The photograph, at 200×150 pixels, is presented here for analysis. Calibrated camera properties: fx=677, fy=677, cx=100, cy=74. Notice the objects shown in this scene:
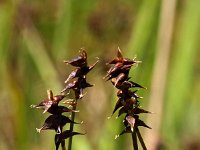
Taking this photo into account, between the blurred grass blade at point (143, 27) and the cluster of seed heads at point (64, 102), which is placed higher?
the blurred grass blade at point (143, 27)

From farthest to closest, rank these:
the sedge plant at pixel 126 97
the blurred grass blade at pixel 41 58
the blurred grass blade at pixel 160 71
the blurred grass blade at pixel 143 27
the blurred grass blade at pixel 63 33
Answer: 1. the blurred grass blade at pixel 63 33
2. the blurred grass blade at pixel 41 58
3. the blurred grass blade at pixel 143 27
4. the blurred grass blade at pixel 160 71
5. the sedge plant at pixel 126 97

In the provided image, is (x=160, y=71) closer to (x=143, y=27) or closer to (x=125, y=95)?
(x=143, y=27)

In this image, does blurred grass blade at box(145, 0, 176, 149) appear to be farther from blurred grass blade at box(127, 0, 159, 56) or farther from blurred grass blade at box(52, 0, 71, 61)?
blurred grass blade at box(52, 0, 71, 61)

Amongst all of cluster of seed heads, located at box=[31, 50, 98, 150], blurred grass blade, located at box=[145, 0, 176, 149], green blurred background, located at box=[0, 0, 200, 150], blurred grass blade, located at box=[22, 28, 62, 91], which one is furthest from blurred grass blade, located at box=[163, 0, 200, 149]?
cluster of seed heads, located at box=[31, 50, 98, 150]

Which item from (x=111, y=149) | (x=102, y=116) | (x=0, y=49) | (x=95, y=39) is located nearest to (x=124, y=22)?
(x=95, y=39)

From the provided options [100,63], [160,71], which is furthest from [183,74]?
[100,63]

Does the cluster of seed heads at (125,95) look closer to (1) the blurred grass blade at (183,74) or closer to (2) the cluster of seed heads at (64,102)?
(2) the cluster of seed heads at (64,102)

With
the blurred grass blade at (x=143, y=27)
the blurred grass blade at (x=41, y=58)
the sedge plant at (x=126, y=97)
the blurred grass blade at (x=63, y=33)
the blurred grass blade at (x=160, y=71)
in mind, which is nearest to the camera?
the sedge plant at (x=126, y=97)

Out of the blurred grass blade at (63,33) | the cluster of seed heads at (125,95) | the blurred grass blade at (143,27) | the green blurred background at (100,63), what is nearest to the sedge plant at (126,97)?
the cluster of seed heads at (125,95)
